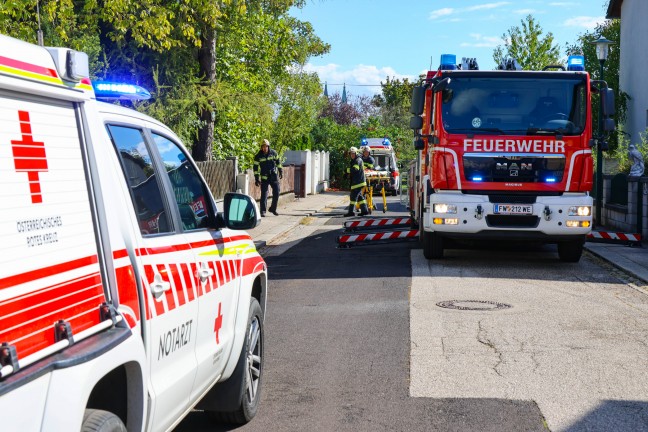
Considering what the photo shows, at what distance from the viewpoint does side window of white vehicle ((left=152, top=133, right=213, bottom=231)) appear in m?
4.79

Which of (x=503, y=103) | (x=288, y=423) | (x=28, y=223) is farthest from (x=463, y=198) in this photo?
(x=28, y=223)

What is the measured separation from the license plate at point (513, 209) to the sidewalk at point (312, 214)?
1.62 m

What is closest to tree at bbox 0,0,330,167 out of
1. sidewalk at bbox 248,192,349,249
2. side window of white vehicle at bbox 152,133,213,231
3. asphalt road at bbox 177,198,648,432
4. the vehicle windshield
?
sidewalk at bbox 248,192,349,249

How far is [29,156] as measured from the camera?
3072 mm

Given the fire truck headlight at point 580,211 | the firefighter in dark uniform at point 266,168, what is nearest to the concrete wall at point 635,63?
the firefighter in dark uniform at point 266,168

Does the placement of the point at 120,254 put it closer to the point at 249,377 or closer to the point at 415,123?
the point at 249,377

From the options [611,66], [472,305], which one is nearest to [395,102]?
[611,66]

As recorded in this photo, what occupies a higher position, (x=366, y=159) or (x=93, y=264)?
(x=93, y=264)

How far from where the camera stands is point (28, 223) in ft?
9.77

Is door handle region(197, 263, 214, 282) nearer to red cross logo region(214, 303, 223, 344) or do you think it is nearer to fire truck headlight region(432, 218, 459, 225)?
red cross logo region(214, 303, 223, 344)

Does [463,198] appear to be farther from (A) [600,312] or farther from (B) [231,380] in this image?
(B) [231,380]

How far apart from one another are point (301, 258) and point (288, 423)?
10072mm

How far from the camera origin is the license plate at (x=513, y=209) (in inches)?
552

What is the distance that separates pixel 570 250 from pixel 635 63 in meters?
20.9
